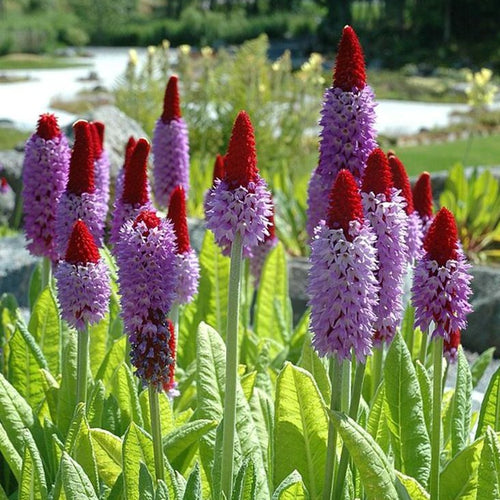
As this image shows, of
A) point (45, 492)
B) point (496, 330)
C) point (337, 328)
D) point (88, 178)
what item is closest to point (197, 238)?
point (496, 330)

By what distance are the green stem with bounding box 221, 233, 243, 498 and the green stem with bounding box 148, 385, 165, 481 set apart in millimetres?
166

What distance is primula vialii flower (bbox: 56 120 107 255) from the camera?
282cm

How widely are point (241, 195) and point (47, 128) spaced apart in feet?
4.39

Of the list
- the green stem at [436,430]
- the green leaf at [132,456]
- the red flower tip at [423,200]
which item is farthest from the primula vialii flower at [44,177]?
the green stem at [436,430]

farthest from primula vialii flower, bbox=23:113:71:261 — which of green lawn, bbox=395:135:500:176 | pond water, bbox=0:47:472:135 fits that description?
pond water, bbox=0:47:472:135

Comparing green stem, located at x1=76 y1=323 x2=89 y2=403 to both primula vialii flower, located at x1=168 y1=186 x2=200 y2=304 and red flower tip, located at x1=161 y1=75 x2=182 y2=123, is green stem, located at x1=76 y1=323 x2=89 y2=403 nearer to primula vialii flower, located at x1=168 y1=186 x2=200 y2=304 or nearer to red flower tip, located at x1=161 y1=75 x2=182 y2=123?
primula vialii flower, located at x1=168 y1=186 x2=200 y2=304

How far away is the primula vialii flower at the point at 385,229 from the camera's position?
2297mm

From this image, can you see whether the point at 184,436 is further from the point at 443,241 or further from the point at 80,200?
the point at 443,241

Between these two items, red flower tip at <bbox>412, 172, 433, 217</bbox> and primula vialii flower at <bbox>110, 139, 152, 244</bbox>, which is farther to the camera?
red flower tip at <bbox>412, 172, 433, 217</bbox>

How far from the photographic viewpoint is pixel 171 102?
3.79m

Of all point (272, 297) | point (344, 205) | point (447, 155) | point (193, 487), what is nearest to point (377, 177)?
point (344, 205)

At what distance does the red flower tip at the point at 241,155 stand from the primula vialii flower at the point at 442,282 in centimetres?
50

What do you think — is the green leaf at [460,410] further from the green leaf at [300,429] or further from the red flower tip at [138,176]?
the red flower tip at [138,176]

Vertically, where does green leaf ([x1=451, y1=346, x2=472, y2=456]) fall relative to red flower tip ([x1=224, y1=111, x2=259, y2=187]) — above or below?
below
